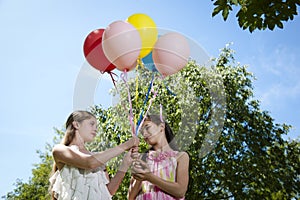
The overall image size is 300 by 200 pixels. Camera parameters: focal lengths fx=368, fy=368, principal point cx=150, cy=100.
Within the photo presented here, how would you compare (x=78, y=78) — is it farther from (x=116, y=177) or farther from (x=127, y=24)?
(x=116, y=177)

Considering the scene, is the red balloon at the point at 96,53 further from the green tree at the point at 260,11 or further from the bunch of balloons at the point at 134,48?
the green tree at the point at 260,11

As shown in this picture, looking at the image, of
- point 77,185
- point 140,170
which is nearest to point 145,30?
point 140,170

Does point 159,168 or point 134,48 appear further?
point 134,48

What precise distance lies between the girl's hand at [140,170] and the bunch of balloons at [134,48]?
624 millimetres

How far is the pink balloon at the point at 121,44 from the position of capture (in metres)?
2.22

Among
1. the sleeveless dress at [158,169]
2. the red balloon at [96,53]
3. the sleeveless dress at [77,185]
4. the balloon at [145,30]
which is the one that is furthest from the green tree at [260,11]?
the sleeveless dress at [77,185]

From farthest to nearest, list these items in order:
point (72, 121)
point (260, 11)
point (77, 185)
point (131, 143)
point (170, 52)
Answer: point (260, 11) → point (170, 52) → point (72, 121) → point (131, 143) → point (77, 185)

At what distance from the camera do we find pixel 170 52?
2.29 meters

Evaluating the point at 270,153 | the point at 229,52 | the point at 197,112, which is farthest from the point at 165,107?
the point at 229,52

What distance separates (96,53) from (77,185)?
89 cm

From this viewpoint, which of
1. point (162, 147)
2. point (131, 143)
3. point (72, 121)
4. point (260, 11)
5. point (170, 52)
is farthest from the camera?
point (260, 11)

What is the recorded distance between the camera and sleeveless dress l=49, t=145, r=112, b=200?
184cm

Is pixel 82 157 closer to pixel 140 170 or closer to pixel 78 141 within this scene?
pixel 78 141

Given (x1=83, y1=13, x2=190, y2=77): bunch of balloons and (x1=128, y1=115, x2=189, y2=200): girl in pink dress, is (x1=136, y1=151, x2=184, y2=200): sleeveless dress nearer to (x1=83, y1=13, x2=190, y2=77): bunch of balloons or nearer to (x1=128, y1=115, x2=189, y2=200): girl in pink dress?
(x1=128, y1=115, x2=189, y2=200): girl in pink dress
